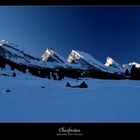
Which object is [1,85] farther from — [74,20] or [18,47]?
[74,20]

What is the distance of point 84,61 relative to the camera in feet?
13.4

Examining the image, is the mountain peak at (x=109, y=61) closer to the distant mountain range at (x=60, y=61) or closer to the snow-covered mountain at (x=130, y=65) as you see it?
the distant mountain range at (x=60, y=61)

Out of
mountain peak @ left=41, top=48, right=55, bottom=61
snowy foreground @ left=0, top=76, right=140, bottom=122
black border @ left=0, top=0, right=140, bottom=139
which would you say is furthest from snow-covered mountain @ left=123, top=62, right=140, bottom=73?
mountain peak @ left=41, top=48, right=55, bottom=61

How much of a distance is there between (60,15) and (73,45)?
299 millimetres

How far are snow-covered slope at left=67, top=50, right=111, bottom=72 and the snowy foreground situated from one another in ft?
0.44

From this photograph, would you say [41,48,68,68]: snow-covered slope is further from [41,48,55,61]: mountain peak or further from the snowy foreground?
the snowy foreground

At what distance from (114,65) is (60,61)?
1.63ft

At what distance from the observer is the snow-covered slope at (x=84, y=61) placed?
159 inches

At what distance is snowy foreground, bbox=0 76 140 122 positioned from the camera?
155 inches

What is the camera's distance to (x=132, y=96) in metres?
4.01
